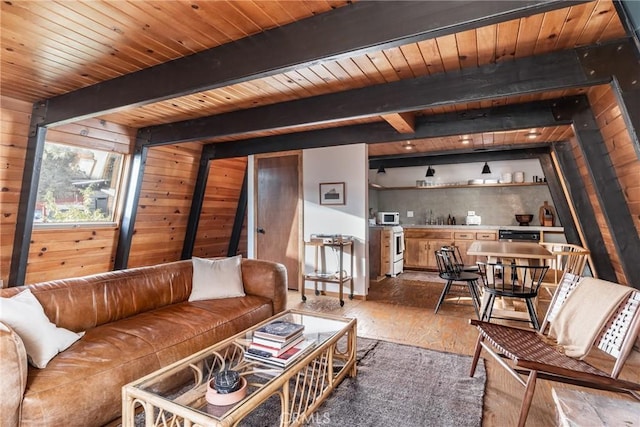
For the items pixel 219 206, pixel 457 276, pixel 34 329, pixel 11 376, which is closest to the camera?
pixel 11 376

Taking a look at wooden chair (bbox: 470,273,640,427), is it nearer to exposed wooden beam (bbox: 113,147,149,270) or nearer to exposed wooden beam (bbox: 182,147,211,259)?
exposed wooden beam (bbox: 113,147,149,270)

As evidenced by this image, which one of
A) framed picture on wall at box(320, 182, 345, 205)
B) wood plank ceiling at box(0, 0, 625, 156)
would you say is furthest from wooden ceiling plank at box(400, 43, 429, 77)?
framed picture on wall at box(320, 182, 345, 205)

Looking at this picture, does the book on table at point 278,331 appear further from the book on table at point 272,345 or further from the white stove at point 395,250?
the white stove at point 395,250

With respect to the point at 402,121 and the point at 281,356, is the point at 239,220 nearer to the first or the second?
the point at 402,121

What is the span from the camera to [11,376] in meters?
1.36

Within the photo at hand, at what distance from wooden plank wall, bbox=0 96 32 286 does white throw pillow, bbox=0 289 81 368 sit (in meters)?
1.94

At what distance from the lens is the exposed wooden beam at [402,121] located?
316cm

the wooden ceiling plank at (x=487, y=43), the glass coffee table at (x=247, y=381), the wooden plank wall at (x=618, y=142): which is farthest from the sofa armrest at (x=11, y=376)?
the wooden plank wall at (x=618, y=142)

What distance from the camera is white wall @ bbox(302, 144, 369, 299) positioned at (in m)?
4.42

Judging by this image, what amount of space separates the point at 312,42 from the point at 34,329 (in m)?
2.11

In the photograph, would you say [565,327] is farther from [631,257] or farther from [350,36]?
[350,36]

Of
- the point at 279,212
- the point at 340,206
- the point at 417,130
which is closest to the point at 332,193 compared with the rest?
the point at 340,206

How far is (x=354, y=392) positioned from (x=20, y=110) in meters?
3.83

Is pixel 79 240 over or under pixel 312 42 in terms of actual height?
under
